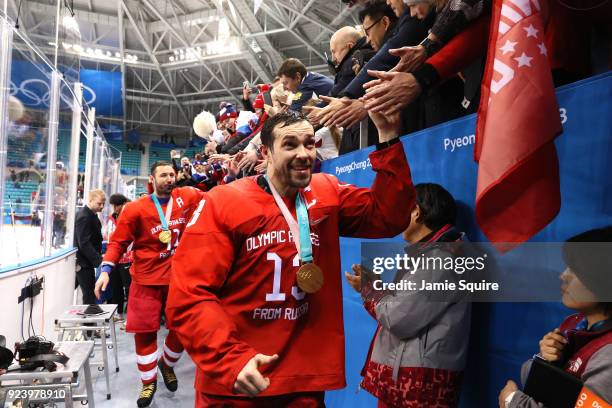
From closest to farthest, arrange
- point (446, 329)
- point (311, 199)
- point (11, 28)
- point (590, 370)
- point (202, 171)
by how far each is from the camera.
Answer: point (590, 370) → point (446, 329) → point (311, 199) → point (11, 28) → point (202, 171)

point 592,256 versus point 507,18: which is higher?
point 507,18

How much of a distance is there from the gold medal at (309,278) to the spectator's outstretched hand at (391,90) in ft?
1.90

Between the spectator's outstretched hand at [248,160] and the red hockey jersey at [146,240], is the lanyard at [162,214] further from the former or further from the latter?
the spectator's outstretched hand at [248,160]

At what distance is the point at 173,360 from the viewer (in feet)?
14.6

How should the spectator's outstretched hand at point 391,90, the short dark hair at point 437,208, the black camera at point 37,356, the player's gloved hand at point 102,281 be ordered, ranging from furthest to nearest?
1. the player's gloved hand at point 102,281
2. the black camera at point 37,356
3. the short dark hair at point 437,208
4. the spectator's outstretched hand at point 391,90

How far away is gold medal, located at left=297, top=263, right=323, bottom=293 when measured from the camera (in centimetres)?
162

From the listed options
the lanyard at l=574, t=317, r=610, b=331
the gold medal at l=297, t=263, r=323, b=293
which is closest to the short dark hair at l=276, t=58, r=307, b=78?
the gold medal at l=297, t=263, r=323, b=293

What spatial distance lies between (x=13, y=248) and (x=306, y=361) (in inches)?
123

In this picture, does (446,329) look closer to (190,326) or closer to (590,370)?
(590,370)

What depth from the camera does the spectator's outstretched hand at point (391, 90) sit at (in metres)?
1.53

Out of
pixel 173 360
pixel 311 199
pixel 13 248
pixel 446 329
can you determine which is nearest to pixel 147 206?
pixel 13 248

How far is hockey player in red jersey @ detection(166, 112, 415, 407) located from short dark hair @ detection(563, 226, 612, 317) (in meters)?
0.64

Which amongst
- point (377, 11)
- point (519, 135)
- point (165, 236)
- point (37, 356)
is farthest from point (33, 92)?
point (519, 135)

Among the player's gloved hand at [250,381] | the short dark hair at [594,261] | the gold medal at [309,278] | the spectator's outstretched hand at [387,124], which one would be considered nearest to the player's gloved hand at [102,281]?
the gold medal at [309,278]
